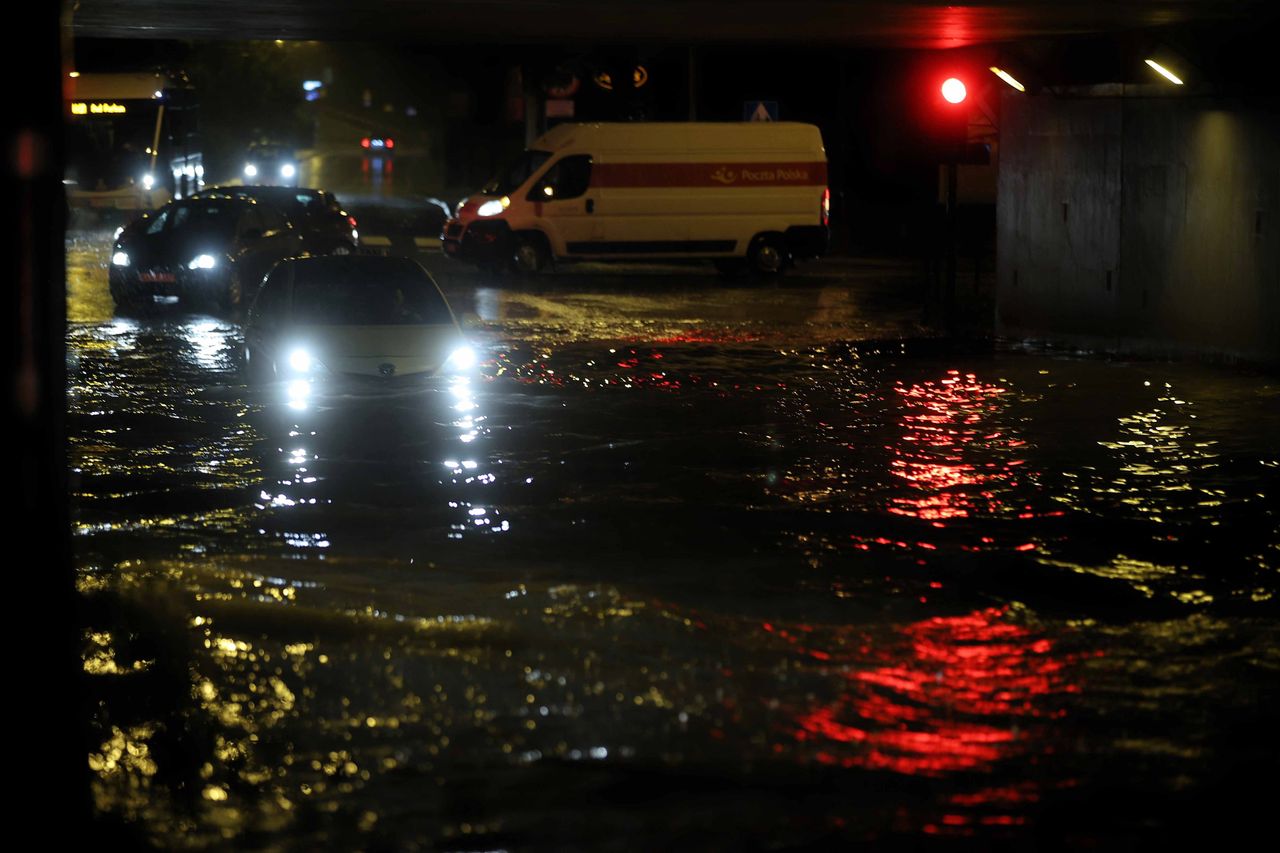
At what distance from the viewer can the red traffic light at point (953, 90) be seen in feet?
64.0

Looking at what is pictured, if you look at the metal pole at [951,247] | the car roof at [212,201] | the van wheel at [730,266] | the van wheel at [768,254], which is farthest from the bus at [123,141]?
the metal pole at [951,247]

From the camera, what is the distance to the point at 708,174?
29562 mm

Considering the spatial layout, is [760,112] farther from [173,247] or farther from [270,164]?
[270,164]

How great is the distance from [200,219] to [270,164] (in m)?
39.7

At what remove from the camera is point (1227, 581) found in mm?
9203

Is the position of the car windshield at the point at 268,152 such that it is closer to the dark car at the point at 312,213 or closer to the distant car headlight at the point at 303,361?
the dark car at the point at 312,213

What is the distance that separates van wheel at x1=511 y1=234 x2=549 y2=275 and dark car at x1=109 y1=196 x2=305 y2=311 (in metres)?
6.02

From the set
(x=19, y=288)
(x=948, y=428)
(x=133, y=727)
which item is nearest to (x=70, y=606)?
(x=19, y=288)

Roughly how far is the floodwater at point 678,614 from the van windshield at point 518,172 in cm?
1343

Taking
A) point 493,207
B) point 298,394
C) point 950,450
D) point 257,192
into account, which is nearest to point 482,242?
point 493,207

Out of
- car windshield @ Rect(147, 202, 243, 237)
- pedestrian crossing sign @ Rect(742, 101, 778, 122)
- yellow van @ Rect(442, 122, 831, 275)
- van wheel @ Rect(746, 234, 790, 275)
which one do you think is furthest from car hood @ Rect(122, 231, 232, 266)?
pedestrian crossing sign @ Rect(742, 101, 778, 122)

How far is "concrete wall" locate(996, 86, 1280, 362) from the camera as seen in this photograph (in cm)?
1764

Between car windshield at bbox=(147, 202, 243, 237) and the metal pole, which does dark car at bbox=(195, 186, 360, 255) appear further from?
the metal pole

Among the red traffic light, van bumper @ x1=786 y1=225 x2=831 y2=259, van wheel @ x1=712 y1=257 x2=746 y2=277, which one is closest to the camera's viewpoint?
the red traffic light
